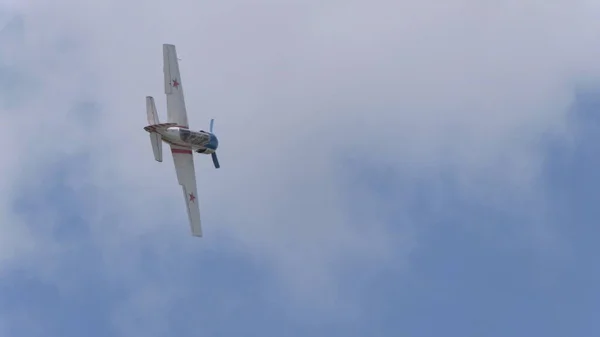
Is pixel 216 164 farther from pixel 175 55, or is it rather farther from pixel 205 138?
pixel 175 55

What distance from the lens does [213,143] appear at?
114062mm

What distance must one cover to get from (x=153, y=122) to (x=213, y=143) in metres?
9.60

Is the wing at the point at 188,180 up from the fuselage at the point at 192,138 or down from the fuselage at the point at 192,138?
down

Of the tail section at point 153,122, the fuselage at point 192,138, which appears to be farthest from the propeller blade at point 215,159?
the tail section at point 153,122

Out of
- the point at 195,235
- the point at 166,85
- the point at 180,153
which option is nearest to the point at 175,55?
the point at 166,85

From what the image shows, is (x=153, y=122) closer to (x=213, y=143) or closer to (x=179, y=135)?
(x=179, y=135)

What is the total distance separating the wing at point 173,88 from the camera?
357 ft

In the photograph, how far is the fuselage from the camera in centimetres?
10819

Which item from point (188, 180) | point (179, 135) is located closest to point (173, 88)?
point (179, 135)

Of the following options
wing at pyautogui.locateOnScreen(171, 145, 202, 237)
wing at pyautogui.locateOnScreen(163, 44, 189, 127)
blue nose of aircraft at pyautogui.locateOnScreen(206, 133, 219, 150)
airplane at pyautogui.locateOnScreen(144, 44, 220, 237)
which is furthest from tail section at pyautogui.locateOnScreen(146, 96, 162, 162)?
blue nose of aircraft at pyautogui.locateOnScreen(206, 133, 219, 150)

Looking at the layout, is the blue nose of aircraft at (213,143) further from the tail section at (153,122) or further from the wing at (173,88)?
the tail section at (153,122)

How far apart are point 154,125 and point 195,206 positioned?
9.34 metres

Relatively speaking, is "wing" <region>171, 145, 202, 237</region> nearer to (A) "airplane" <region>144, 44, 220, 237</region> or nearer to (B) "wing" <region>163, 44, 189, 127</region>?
(A) "airplane" <region>144, 44, 220, 237</region>

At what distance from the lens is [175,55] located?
359ft
